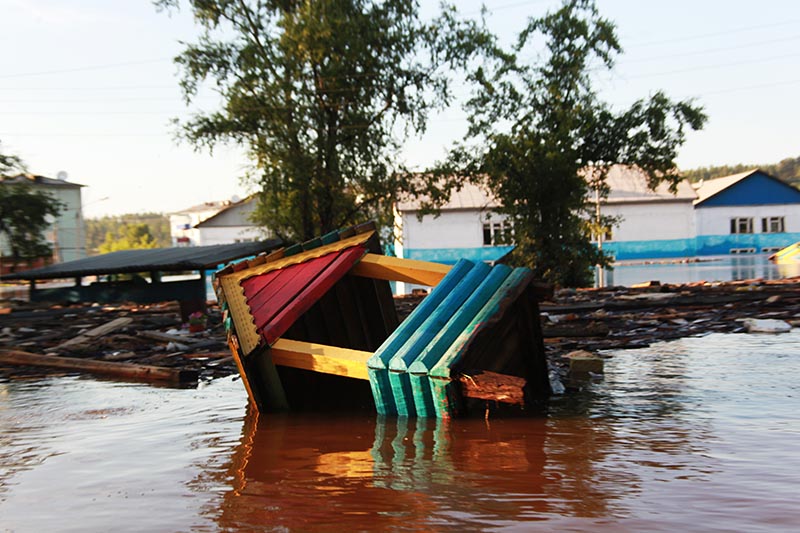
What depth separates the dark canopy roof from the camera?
63.2 feet

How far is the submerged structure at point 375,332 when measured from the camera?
22.7 ft

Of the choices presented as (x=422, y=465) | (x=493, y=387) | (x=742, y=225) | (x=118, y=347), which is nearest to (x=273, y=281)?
(x=493, y=387)

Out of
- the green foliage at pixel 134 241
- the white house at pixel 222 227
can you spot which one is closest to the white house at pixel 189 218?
the green foliage at pixel 134 241

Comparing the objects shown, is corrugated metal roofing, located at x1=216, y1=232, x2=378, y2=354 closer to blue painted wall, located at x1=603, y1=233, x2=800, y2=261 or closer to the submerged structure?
the submerged structure

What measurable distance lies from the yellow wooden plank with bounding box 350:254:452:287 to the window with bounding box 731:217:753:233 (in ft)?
183

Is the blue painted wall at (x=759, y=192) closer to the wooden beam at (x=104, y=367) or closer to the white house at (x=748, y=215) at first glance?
the white house at (x=748, y=215)

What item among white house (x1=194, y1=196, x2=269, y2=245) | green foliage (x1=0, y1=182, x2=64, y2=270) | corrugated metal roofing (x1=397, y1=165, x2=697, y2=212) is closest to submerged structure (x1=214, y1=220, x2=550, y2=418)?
green foliage (x1=0, y1=182, x2=64, y2=270)

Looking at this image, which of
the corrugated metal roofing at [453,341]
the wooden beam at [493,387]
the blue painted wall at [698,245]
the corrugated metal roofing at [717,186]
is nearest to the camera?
the wooden beam at [493,387]

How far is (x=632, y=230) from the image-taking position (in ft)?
180

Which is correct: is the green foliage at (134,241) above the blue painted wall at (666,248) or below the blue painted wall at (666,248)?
above

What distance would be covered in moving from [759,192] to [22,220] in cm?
5135

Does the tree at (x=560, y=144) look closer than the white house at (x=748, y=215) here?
Yes

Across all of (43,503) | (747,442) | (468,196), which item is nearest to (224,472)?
(43,503)

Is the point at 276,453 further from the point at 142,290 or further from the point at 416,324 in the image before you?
the point at 142,290
